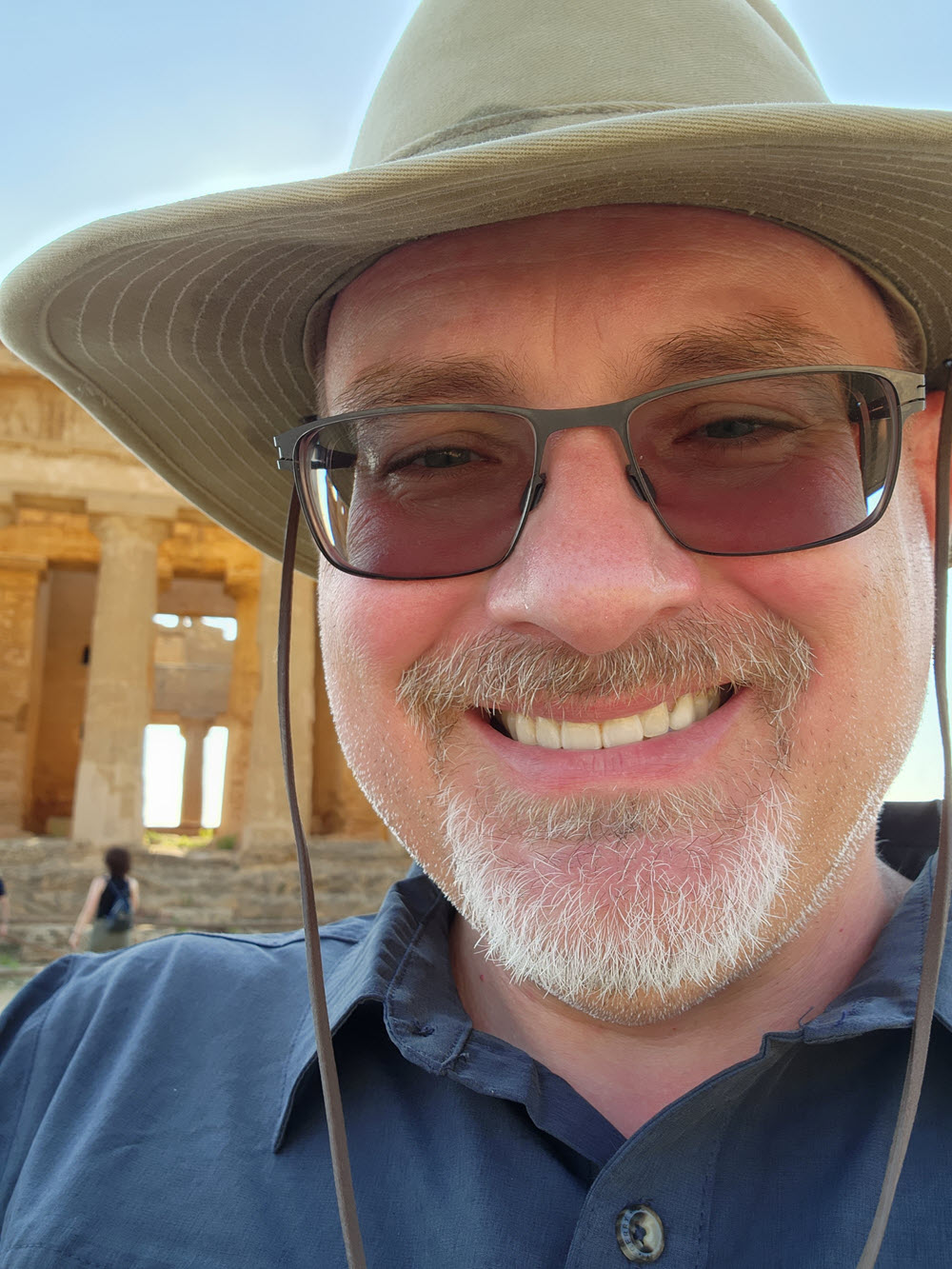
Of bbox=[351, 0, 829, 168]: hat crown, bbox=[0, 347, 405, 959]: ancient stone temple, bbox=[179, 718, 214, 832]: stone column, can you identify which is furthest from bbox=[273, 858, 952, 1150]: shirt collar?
bbox=[179, 718, 214, 832]: stone column

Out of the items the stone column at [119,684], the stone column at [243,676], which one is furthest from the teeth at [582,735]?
the stone column at [243,676]

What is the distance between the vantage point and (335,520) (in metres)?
1.54

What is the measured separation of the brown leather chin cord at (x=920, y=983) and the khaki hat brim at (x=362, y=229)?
10.9 inches

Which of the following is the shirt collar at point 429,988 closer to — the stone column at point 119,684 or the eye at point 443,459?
the eye at point 443,459

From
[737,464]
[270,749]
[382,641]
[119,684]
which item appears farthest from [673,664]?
[119,684]

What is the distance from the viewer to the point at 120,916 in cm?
841

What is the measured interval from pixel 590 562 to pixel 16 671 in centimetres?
2084

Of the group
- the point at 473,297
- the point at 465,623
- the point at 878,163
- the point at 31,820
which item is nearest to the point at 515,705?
the point at 465,623

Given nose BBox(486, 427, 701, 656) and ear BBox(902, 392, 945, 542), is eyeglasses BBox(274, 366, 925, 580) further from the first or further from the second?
ear BBox(902, 392, 945, 542)

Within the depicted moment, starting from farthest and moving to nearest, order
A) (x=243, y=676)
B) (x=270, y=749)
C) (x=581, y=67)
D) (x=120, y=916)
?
1. (x=243, y=676)
2. (x=270, y=749)
3. (x=120, y=916)
4. (x=581, y=67)

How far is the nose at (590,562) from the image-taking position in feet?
4.12

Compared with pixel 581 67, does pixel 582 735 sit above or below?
below

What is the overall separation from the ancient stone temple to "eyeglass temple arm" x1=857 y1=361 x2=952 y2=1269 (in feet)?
41.1

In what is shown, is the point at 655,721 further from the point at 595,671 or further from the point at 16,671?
the point at 16,671
